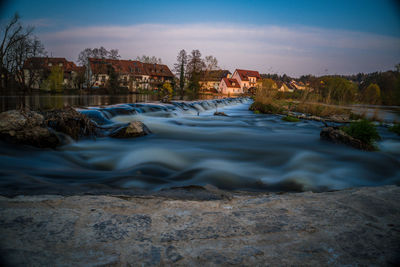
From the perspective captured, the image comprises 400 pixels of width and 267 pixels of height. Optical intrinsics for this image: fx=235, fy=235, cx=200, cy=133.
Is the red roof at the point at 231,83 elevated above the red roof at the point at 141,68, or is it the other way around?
the red roof at the point at 141,68

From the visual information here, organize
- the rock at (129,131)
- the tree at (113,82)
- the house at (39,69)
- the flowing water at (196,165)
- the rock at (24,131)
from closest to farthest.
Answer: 1. the flowing water at (196,165)
2. the rock at (24,131)
3. the rock at (129,131)
4. the house at (39,69)
5. the tree at (113,82)

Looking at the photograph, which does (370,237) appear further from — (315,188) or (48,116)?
(48,116)

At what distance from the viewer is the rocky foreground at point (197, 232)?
50.2 inches

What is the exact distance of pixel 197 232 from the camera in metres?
1.57

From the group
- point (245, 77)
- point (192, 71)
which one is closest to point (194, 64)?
point (192, 71)

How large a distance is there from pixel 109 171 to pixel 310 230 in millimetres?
3574

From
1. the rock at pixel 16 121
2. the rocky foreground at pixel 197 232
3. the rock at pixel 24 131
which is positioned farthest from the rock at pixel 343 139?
the rock at pixel 16 121

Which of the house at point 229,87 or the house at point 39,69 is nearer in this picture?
the house at point 39,69

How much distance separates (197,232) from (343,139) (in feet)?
20.5

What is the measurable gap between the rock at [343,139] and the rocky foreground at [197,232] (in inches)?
180

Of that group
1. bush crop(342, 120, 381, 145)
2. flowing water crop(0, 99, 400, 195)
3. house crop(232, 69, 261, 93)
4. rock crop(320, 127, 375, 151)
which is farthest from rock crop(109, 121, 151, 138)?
house crop(232, 69, 261, 93)

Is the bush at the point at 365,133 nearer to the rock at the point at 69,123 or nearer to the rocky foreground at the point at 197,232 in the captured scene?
the rocky foreground at the point at 197,232

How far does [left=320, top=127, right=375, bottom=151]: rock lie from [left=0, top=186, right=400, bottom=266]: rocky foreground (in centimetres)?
456

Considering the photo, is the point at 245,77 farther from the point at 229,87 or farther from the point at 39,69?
the point at 39,69
